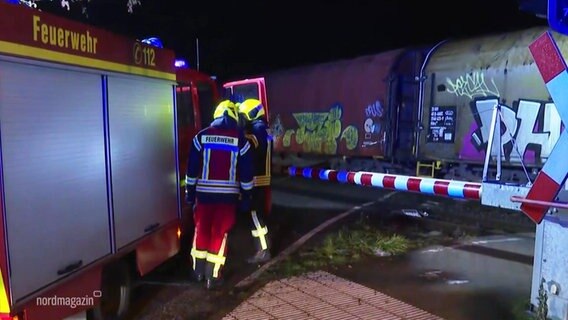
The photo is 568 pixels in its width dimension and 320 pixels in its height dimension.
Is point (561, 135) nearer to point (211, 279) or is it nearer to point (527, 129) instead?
point (211, 279)

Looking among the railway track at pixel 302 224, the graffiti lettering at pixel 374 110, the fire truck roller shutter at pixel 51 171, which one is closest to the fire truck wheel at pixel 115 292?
the railway track at pixel 302 224

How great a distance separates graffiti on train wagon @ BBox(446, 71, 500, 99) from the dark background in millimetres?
7192

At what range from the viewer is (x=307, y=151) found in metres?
12.8

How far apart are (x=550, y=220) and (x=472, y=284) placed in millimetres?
1427

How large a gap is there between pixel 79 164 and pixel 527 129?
6831mm

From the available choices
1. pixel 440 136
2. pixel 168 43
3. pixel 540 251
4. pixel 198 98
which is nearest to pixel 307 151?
pixel 440 136

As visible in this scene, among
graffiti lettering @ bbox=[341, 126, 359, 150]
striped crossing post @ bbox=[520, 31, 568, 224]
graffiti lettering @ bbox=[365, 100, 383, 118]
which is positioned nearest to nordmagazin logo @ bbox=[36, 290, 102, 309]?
striped crossing post @ bbox=[520, 31, 568, 224]

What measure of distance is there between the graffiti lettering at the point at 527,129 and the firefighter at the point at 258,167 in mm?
3724

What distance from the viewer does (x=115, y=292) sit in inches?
151

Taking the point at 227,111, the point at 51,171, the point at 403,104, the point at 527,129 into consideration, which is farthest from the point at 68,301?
the point at 403,104

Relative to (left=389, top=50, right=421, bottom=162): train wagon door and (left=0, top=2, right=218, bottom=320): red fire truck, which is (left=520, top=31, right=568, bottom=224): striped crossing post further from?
(left=389, top=50, right=421, bottom=162): train wagon door

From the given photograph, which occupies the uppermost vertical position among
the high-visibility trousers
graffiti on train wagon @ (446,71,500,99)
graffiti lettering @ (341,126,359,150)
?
graffiti on train wagon @ (446,71,500,99)

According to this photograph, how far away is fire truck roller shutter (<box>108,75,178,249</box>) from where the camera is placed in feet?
11.4

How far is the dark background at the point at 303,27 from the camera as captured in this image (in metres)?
16.0
